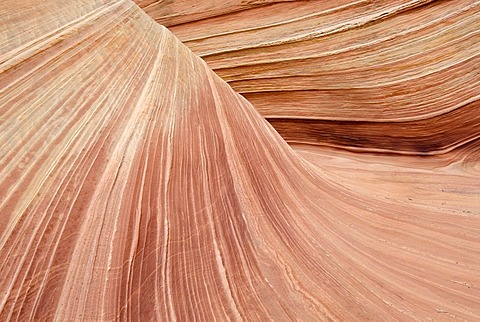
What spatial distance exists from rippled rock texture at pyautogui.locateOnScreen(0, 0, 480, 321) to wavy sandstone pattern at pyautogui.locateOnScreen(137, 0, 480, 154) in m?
0.49

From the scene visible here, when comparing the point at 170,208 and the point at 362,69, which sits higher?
the point at 362,69

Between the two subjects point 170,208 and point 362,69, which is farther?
point 362,69

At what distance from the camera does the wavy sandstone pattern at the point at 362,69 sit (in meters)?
1.64

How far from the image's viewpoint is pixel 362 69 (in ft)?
5.65

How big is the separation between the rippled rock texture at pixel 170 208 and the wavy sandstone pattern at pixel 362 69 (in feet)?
1.61

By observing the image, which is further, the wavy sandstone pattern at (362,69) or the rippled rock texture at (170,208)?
the wavy sandstone pattern at (362,69)

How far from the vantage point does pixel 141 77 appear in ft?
3.23

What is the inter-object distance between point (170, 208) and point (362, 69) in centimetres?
120

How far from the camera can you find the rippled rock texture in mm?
644

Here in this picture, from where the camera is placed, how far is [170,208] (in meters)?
0.78

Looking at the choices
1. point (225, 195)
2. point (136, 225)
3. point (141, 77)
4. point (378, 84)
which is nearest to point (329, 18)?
point (378, 84)

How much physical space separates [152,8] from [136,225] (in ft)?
5.81

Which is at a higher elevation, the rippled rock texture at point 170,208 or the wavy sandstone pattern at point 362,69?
the wavy sandstone pattern at point 362,69

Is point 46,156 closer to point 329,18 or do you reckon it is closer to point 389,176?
point 389,176
